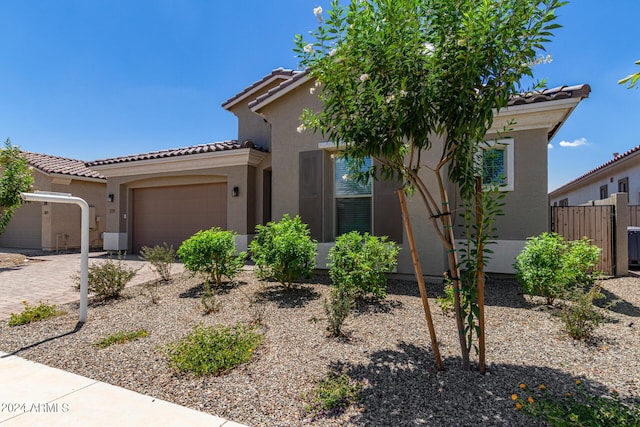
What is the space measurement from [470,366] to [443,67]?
2993 millimetres

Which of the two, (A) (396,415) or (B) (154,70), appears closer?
(A) (396,415)

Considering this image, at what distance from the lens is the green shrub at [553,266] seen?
5488mm

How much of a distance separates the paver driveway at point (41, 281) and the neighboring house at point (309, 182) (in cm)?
282

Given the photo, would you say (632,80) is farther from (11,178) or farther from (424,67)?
(11,178)

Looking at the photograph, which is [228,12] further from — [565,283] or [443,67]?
[565,283]

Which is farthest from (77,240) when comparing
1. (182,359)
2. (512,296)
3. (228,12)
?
(512,296)

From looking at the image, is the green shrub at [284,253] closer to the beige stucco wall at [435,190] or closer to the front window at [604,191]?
the beige stucco wall at [435,190]

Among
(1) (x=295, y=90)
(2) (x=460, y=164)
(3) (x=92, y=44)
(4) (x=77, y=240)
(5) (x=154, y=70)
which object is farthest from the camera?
(4) (x=77, y=240)

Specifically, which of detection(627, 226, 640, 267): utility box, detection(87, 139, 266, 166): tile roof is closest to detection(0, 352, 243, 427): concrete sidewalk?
detection(87, 139, 266, 166): tile roof

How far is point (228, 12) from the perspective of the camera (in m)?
9.10

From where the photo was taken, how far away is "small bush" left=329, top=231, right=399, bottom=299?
5.93 metres

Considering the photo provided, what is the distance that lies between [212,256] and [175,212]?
6.84 m

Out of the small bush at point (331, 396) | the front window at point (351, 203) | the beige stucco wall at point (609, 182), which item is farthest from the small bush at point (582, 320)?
the beige stucco wall at point (609, 182)

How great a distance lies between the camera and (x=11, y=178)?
11547mm
